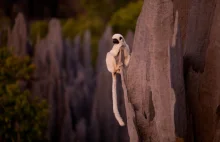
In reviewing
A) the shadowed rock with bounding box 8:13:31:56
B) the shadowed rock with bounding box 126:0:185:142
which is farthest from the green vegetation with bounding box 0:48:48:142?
the shadowed rock with bounding box 126:0:185:142

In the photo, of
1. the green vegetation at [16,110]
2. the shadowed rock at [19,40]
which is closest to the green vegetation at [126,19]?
the shadowed rock at [19,40]

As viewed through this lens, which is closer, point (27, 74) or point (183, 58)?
point (183, 58)

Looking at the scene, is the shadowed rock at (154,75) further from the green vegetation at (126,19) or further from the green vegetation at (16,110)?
the green vegetation at (126,19)

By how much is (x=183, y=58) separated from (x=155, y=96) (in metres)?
0.30

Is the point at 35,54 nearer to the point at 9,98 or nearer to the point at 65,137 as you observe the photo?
the point at 65,137

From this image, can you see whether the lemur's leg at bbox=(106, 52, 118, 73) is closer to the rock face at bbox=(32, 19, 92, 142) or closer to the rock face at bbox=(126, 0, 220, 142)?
the rock face at bbox=(126, 0, 220, 142)

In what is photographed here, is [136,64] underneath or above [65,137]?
above

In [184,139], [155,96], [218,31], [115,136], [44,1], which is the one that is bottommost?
[115,136]

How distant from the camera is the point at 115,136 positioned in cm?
520

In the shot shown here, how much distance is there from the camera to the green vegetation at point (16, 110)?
432cm

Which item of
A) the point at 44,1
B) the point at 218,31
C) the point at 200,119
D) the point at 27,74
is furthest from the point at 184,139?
the point at 44,1

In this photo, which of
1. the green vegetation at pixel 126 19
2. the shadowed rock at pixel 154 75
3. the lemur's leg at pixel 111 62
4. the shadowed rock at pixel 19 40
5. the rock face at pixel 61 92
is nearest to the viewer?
the shadowed rock at pixel 154 75

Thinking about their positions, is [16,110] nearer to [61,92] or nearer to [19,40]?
[61,92]

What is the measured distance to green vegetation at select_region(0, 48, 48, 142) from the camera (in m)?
4.32
